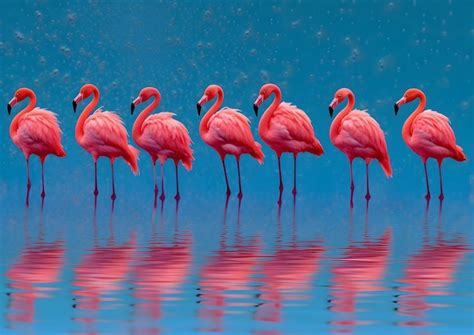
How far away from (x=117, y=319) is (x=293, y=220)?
5.80 metres

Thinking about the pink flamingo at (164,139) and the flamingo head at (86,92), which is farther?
the flamingo head at (86,92)

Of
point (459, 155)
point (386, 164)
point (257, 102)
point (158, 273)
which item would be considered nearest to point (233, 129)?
point (257, 102)

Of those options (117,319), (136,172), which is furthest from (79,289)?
(136,172)

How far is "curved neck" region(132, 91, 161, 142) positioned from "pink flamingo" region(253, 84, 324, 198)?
1435mm

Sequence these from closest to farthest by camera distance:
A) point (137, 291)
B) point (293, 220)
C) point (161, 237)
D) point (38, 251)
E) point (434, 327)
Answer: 1. point (434, 327)
2. point (137, 291)
3. point (38, 251)
4. point (161, 237)
5. point (293, 220)

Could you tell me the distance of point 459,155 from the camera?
48.4 ft

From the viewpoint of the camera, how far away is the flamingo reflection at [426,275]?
518cm

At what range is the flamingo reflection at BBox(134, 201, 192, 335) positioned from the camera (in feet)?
16.9

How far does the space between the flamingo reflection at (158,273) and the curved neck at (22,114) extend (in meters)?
6.87

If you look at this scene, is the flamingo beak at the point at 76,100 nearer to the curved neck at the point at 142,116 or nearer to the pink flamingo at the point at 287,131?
the curved neck at the point at 142,116

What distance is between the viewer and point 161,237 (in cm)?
863

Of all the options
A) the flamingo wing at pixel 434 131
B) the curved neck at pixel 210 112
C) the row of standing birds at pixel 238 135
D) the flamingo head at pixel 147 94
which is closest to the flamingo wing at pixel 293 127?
the row of standing birds at pixel 238 135

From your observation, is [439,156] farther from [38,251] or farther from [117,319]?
[117,319]

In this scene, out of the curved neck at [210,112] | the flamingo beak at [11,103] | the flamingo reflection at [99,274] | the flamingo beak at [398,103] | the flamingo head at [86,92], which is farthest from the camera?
the flamingo beak at [11,103]
